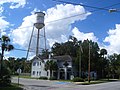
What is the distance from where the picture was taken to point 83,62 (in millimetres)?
71812

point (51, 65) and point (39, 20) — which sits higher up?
point (39, 20)

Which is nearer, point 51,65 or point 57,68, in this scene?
point 51,65

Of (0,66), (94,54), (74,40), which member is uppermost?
(74,40)

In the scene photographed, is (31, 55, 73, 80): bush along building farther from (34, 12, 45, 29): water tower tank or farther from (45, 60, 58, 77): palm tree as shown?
(34, 12, 45, 29): water tower tank

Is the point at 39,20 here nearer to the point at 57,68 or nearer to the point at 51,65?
the point at 51,65

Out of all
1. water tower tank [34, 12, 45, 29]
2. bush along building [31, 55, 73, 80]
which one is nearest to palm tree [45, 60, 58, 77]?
bush along building [31, 55, 73, 80]

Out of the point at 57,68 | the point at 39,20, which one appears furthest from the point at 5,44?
the point at 57,68

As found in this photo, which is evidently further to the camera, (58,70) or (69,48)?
(69,48)

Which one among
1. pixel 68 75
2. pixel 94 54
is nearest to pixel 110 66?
pixel 94 54

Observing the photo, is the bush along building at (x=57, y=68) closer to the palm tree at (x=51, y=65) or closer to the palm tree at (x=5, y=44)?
the palm tree at (x=51, y=65)

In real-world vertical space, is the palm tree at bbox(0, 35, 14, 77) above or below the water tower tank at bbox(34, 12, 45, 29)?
below

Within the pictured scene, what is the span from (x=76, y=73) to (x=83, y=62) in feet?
12.3

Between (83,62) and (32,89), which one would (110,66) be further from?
(32,89)

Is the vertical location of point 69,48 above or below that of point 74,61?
above
